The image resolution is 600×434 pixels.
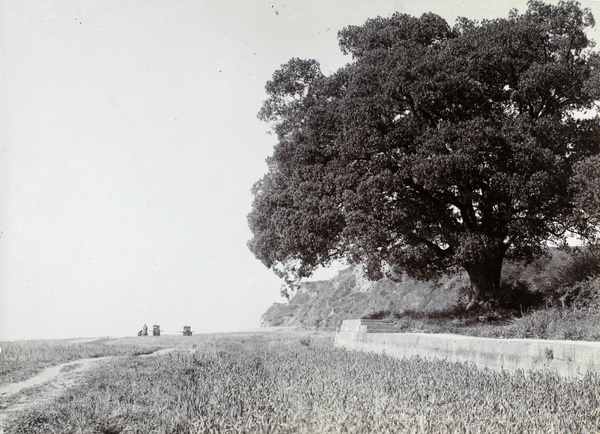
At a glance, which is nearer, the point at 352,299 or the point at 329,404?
the point at 329,404

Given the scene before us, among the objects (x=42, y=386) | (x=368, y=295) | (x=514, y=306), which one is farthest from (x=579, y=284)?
(x=368, y=295)

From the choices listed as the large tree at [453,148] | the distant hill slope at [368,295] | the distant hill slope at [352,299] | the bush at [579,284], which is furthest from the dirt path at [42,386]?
the distant hill slope at [368,295]

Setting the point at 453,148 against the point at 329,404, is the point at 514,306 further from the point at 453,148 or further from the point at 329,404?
the point at 329,404

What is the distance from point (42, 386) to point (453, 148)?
35.3 feet

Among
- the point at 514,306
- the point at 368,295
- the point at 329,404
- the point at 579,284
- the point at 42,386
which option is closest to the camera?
the point at 329,404

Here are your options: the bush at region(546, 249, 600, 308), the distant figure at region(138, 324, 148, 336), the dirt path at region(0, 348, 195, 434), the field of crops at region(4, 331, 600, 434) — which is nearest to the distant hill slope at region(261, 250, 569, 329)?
the bush at region(546, 249, 600, 308)

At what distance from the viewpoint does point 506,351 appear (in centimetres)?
666

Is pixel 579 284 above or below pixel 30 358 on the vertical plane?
above

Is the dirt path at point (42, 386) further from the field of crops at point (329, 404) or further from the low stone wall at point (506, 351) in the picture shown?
the low stone wall at point (506, 351)

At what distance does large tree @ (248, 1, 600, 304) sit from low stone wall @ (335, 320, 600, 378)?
4.15 meters

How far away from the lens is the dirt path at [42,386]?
5.52 m

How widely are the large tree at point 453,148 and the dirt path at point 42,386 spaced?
8.07 m

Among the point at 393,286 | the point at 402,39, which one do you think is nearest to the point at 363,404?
the point at 402,39

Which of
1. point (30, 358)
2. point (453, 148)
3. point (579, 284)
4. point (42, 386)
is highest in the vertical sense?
point (453, 148)
